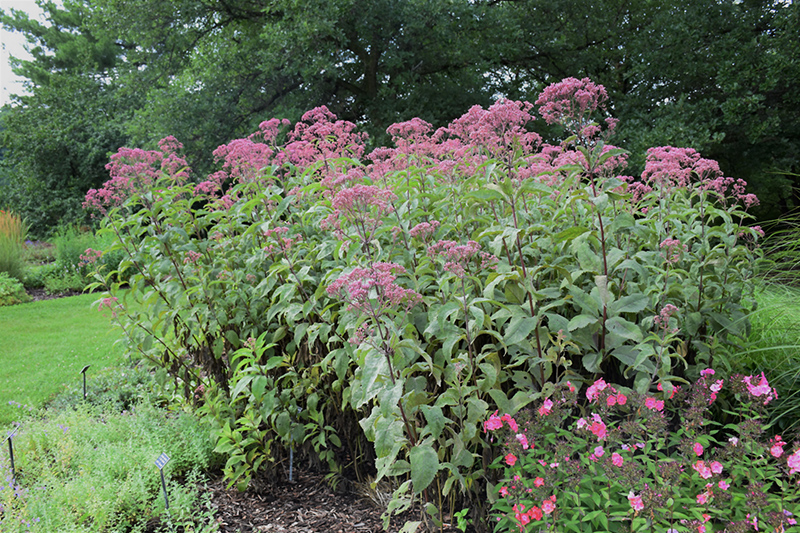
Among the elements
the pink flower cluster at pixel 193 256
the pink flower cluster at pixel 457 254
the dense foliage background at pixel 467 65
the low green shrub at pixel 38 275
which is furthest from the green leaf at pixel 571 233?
the low green shrub at pixel 38 275

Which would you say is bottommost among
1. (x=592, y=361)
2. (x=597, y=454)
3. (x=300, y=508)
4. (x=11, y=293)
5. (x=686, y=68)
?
(x=300, y=508)

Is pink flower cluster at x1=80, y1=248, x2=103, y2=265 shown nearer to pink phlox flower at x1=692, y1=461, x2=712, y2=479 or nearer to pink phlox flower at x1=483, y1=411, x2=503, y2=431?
pink phlox flower at x1=483, y1=411, x2=503, y2=431

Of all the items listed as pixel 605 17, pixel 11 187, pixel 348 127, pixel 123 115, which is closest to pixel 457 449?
pixel 348 127

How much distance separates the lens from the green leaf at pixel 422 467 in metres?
1.75

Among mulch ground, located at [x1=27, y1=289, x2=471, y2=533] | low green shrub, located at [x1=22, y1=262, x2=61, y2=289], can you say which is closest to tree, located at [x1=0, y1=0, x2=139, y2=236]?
low green shrub, located at [x1=22, y1=262, x2=61, y2=289]

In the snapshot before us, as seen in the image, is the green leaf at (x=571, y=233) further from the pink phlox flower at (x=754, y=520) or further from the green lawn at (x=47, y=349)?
the green lawn at (x=47, y=349)

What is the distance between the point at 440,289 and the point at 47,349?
19.0ft

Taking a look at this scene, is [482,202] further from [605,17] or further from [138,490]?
[605,17]

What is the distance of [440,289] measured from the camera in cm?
206

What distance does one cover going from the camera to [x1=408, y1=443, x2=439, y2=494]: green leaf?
1.75 meters

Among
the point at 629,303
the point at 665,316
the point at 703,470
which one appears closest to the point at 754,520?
the point at 703,470

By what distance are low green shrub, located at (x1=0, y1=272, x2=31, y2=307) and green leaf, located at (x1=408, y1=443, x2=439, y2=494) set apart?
9203 millimetres

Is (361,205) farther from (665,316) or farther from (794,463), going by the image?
(794,463)

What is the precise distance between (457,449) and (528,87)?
37.1ft
